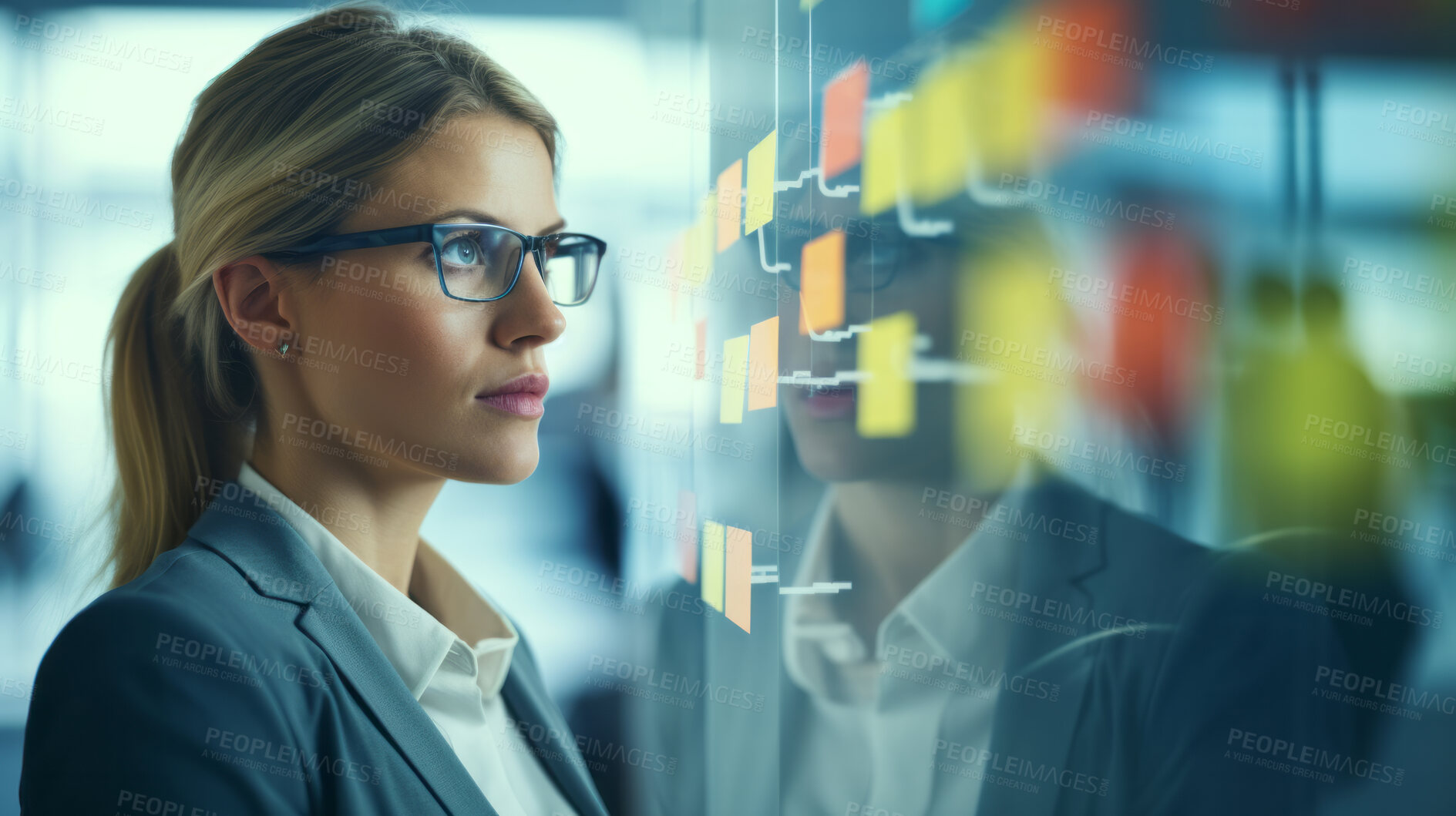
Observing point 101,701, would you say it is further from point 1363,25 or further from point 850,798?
point 1363,25

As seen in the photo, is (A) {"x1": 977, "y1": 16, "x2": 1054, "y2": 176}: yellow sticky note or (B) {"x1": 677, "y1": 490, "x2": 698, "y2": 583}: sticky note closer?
(A) {"x1": 977, "y1": 16, "x2": 1054, "y2": 176}: yellow sticky note

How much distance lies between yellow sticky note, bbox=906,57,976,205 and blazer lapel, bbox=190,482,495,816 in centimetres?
80

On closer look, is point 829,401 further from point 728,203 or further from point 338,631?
point 338,631

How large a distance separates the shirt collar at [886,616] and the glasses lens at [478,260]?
1.80 feet

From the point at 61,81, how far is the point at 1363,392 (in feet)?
9.22

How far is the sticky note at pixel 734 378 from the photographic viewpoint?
4.75 ft

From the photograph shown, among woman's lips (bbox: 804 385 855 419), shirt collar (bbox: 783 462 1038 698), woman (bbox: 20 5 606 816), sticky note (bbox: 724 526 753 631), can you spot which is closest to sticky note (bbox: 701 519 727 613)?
sticky note (bbox: 724 526 753 631)

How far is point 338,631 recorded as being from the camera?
2.80 feet

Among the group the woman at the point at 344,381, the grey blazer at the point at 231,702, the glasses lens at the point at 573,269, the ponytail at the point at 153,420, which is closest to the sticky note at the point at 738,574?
the woman at the point at 344,381

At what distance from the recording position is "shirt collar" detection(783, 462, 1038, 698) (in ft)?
3.30

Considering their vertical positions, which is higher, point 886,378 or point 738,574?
point 886,378

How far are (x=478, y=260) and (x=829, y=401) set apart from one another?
512 mm

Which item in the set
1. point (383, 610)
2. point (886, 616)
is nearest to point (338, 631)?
point (383, 610)

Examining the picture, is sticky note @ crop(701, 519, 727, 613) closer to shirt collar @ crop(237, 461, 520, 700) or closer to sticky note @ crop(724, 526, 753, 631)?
sticky note @ crop(724, 526, 753, 631)
